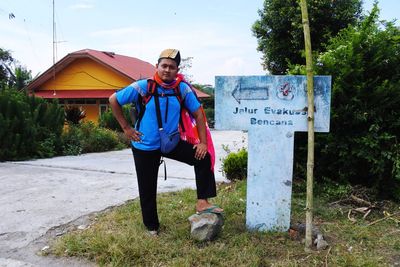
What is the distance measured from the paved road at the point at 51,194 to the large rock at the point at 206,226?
978 mm

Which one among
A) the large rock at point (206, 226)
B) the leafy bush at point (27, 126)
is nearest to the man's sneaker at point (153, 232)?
the large rock at point (206, 226)

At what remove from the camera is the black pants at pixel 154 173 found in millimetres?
3617

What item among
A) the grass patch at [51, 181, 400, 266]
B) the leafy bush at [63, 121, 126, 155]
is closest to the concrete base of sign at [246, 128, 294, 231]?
the grass patch at [51, 181, 400, 266]

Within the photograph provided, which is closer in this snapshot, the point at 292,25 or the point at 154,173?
the point at 154,173

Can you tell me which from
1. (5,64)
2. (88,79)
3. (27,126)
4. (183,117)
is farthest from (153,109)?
(5,64)

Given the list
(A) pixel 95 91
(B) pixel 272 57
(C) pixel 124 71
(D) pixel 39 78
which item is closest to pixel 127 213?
(B) pixel 272 57

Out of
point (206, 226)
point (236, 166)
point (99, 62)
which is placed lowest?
point (206, 226)

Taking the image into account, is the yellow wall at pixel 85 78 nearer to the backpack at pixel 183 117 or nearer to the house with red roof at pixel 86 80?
the house with red roof at pixel 86 80

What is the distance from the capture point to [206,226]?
11.5 feet

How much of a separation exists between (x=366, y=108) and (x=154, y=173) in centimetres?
254

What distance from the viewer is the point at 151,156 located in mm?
3646

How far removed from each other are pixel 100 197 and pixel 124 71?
18.7 metres

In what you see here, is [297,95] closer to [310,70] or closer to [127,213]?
[310,70]

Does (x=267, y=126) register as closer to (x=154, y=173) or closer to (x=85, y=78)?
(x=154, y=173)
